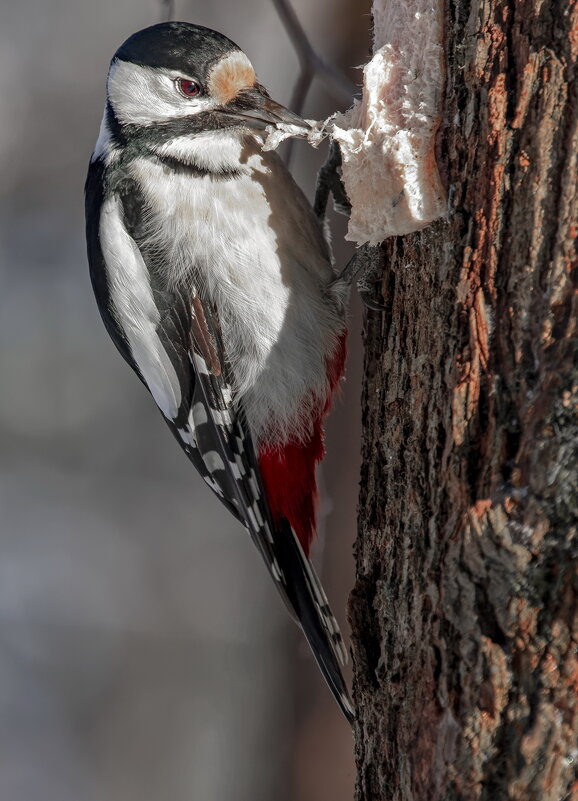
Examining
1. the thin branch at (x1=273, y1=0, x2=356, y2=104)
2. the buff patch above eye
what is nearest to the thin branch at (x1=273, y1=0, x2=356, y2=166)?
the thin branch at (x1=273, y1=0, x2=356, y2=104)

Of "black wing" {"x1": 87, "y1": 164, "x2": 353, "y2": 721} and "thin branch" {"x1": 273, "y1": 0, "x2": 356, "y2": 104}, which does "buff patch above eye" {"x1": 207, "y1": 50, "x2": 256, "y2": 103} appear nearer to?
"black wing" {"x1": 87, "y1": 164, "x2": 353, "y2": 721}

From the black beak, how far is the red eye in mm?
93

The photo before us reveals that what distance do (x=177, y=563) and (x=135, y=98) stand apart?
217 centimetres

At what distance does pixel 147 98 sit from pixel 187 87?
0.13 metres

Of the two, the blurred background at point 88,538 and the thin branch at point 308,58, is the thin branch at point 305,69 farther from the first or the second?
the blurred background at point 88,538

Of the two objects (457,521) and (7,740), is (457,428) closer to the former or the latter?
(457,521)

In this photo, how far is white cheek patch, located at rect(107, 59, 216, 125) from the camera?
216 centimetres

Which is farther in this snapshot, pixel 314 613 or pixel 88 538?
pixel 88 538

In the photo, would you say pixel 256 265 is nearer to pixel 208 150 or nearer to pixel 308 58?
pixel 208 150

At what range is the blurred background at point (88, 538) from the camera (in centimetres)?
370

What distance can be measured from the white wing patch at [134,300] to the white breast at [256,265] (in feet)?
0.25

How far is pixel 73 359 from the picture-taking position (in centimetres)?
392

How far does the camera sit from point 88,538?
3.92 meters

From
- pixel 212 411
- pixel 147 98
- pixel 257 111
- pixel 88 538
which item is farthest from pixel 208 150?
pixel 88 538
